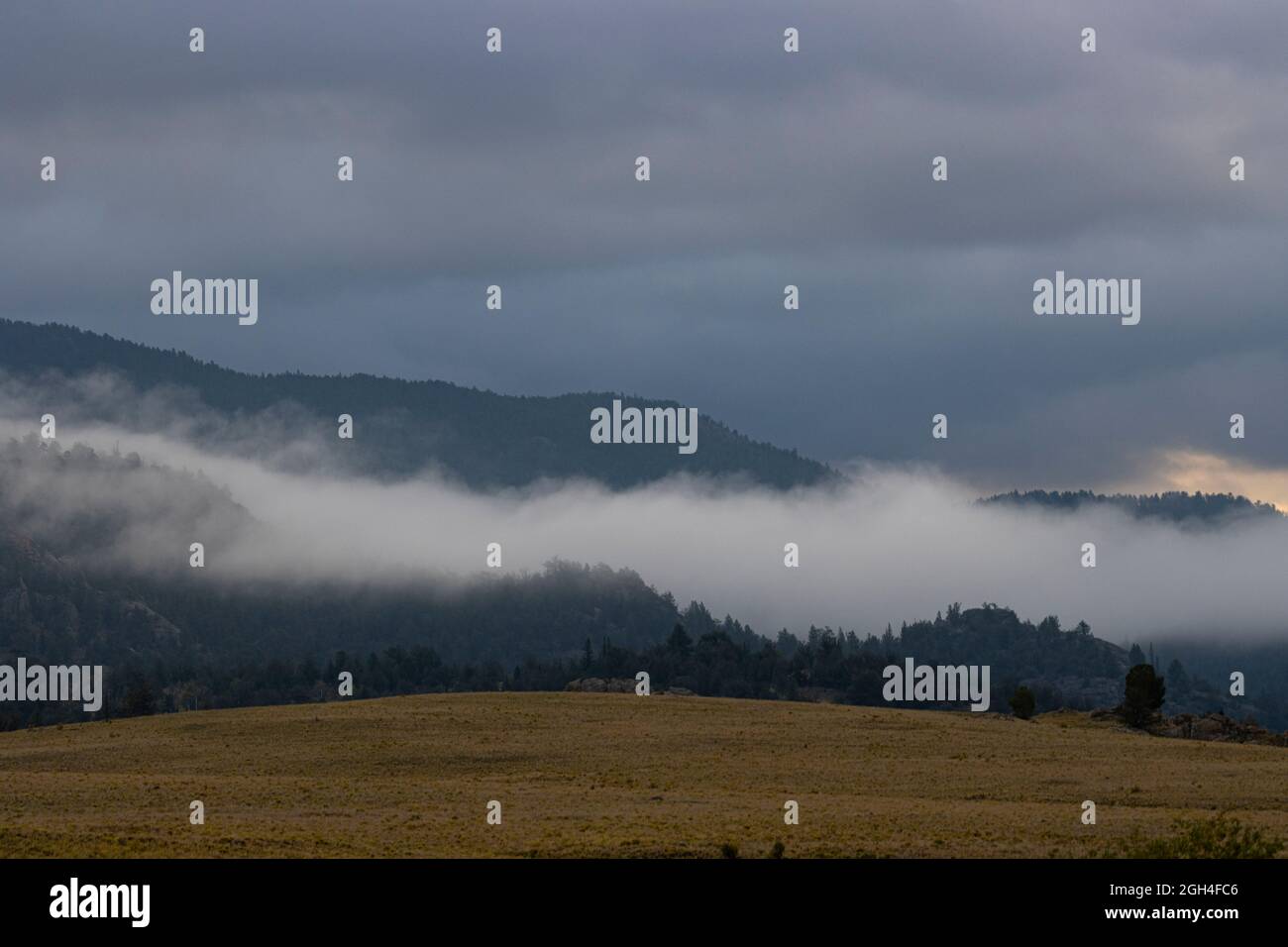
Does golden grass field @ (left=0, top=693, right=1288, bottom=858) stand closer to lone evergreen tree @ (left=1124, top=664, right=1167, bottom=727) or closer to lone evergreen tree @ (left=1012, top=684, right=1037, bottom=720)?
lone evergreen tree @ (left=1124, top=664, right=1167, bottom=727)

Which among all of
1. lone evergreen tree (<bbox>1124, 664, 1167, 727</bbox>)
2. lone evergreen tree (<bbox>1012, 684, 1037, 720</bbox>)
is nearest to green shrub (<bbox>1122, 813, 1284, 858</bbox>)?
lone evergreen tree (<bbox>1124, 664, 1167, 727</bbox>)

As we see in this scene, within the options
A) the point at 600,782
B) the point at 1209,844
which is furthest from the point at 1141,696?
the point at 1209,844

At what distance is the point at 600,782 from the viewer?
97.8 metres

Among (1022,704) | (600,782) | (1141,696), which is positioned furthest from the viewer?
(1022,704)

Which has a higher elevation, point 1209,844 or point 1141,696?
point 1141,696

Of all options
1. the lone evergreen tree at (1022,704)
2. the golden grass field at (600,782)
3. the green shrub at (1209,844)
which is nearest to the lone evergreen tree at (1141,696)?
the lone evergreen tree at (1022,704)

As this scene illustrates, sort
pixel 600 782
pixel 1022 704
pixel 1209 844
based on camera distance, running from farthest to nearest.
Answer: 1. pixel 1022 704
2. pixel 600 782
3. pixel 1209 844

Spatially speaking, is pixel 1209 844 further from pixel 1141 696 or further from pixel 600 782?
pixel 1141 696

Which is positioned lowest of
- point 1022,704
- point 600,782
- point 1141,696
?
point 600,782

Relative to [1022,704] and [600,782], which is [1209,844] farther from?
[1022,704]

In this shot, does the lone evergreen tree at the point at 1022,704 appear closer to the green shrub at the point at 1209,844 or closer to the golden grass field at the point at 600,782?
the golden grass field at the point at 600,782

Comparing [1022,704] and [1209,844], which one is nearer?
[1209,844]
